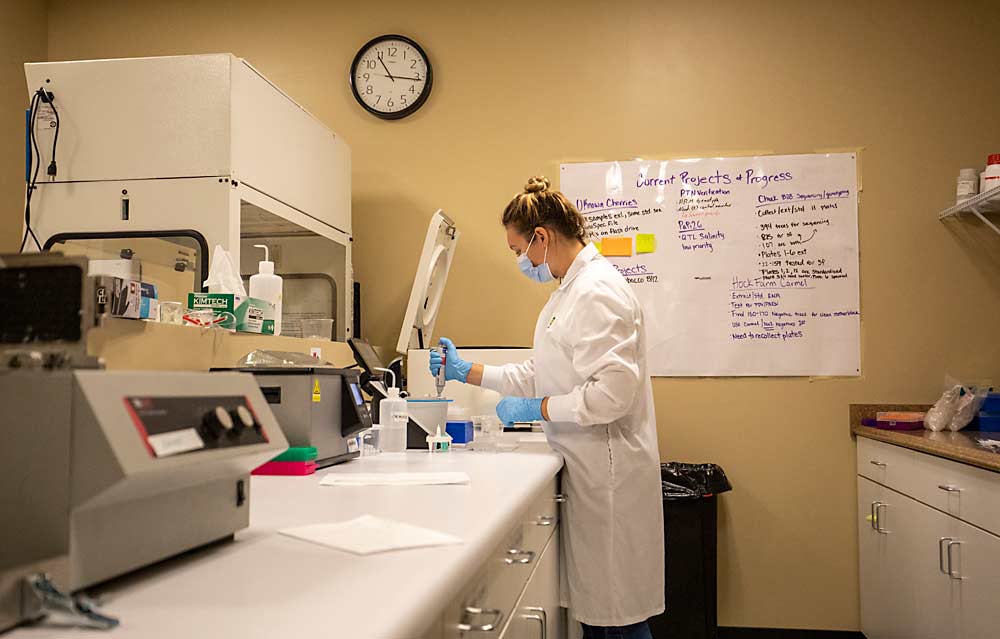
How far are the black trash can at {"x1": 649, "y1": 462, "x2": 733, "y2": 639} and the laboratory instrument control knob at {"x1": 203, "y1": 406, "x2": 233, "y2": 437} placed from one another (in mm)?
2356

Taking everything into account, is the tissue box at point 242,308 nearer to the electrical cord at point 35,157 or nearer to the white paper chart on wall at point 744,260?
the electrical cord at point 35,157

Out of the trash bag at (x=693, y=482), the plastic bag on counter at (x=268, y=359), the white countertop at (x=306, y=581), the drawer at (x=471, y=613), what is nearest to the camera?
the white countertop at (x=306, y=581)

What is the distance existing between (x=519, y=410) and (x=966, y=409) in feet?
5.49

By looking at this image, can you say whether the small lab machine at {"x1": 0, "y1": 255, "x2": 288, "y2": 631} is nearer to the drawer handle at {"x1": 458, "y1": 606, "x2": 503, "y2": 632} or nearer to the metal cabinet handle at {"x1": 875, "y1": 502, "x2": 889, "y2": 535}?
the drawer handle at {"x1": 458, "y1": 606, "x2": 503, "y2": 632}

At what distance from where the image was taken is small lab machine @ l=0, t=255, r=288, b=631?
2.32ft

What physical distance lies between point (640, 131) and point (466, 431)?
5.50ft

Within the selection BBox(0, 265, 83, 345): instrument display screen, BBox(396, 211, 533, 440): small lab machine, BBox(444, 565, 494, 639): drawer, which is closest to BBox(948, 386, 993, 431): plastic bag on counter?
BBox(396, 211, 533, 440): small lab machine

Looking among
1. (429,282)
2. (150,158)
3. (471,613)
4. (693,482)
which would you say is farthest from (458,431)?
(471,613)

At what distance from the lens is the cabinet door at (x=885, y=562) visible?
2.65 meters

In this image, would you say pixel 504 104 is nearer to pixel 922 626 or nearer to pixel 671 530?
pixel 671 530

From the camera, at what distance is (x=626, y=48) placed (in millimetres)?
3482

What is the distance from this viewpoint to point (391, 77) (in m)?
3.58

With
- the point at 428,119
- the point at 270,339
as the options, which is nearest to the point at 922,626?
the point at 270,339

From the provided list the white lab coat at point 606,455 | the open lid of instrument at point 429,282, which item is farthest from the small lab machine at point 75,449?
the open lid of instrument at point 429,282
